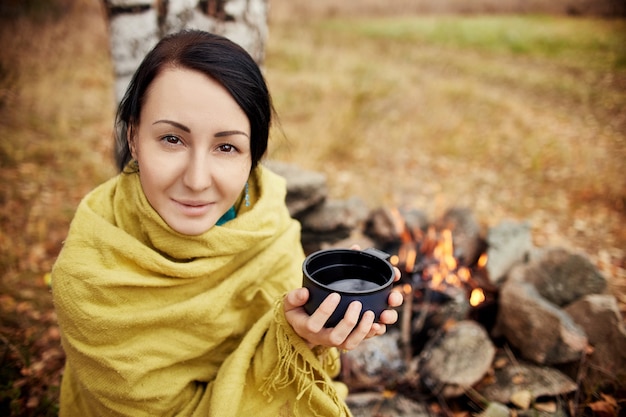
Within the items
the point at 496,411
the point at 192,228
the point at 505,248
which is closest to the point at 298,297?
the point at 192,228

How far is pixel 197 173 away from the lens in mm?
1275

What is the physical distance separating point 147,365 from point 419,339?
1.85 m

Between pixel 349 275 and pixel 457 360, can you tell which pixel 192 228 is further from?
pixel 457 360

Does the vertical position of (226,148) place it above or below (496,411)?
above

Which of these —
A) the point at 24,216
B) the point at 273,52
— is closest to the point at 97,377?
the point at 24,216

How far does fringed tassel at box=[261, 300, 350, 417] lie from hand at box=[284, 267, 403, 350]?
2.8 inches

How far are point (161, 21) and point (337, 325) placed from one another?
2.19 metres

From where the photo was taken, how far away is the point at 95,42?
31.1 feet

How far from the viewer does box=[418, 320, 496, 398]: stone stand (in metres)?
2.25

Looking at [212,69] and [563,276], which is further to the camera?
[563,276]

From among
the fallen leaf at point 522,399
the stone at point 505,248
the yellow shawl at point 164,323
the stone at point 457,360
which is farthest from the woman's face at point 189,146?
the stone at point 505,248

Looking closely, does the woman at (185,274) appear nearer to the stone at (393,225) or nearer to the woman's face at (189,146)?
the woman's face at (189,146)

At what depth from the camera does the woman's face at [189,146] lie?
1259 mm

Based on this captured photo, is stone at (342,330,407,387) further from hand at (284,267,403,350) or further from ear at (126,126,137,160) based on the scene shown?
ear at (126,126,137,160)
